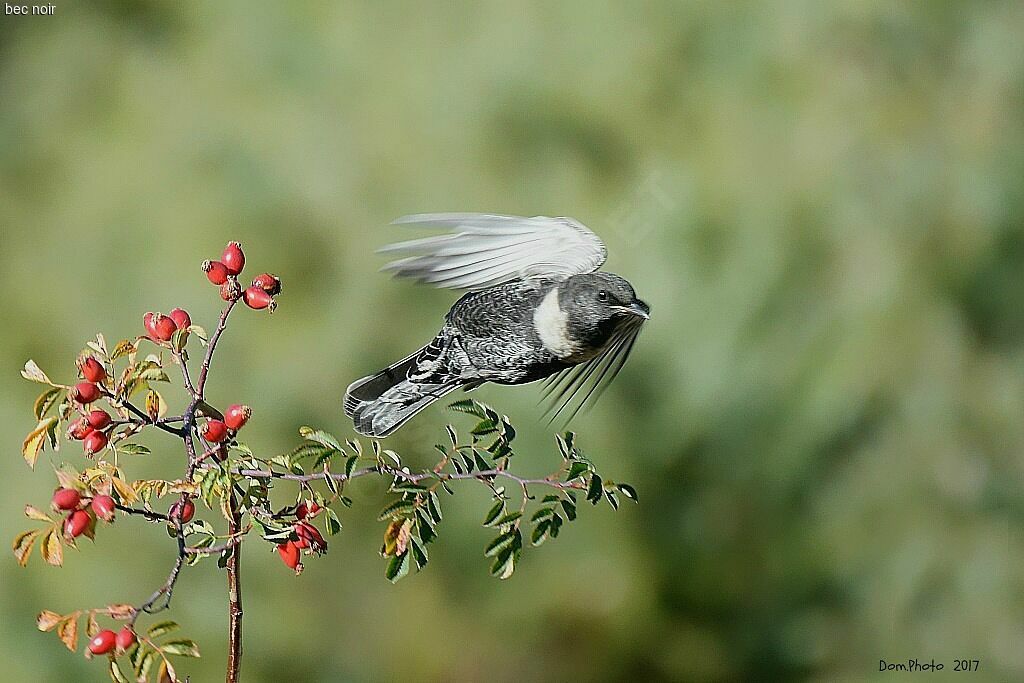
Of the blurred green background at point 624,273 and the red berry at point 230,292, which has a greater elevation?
the blurred green background at point 624,273

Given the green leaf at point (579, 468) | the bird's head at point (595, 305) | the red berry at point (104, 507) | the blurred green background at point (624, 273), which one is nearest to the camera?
the red berry at point (104, 507)

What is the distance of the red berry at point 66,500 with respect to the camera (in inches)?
16.2

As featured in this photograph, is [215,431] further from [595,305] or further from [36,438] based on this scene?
[595,305]

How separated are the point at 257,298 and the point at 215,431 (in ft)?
0.21

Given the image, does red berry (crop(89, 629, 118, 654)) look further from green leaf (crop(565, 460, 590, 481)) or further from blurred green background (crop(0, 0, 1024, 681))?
blurred green background (crop(0, 0, 1024, 681))

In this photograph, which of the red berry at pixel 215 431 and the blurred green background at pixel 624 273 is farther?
the blurred green background at pixel 624 273

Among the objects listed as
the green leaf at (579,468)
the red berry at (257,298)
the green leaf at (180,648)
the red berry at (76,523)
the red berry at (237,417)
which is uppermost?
the green leaf at (579,468)

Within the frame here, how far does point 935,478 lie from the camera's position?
108 centimetres

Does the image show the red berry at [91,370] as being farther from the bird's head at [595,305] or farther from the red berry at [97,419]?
the bird's head at [595,305]

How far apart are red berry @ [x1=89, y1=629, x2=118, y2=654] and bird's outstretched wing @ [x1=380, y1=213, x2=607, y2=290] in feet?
1.08

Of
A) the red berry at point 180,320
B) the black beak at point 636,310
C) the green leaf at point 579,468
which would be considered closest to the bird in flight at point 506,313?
the black beak at point 636,310

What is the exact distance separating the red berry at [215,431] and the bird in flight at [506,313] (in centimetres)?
24

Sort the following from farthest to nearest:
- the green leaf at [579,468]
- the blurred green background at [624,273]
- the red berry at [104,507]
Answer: the blurred green background at [624,273] < the green leaf at [579,468] < the red berry at [104,507]

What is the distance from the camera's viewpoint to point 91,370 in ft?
1.41
